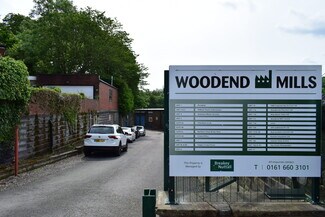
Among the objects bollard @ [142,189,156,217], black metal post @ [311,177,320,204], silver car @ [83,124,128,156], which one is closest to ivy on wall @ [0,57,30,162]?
silver car @ [83,124,128,156]

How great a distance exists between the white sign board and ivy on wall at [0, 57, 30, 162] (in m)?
9.74

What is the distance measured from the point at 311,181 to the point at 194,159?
5.62ft

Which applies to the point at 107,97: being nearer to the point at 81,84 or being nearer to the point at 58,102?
the point at 81,84

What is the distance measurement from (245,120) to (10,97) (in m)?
10.6

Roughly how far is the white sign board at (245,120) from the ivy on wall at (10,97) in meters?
9.74

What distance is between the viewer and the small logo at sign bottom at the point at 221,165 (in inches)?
217

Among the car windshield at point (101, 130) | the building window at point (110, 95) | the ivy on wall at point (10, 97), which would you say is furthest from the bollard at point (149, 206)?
the building window at point (110, 95)

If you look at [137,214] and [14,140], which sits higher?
[14,140]

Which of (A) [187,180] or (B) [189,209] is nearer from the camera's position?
(B) [189,209]

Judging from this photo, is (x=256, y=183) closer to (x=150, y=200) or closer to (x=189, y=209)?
(x=189, y=209)

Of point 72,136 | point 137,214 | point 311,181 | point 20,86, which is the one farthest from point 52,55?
point 311,181

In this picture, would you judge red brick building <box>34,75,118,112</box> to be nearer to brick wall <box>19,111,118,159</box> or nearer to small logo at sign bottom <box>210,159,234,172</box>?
brick wall <box>19,111,118,159</box>

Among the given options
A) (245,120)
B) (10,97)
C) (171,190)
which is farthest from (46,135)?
(245,120)

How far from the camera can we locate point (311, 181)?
572 centimetres
